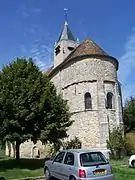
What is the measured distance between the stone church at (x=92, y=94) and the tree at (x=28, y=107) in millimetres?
8194

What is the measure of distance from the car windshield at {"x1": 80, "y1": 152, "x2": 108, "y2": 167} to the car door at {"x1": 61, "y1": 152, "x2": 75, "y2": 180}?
0.50 m

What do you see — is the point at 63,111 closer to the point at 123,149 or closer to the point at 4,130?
the point at 4,130

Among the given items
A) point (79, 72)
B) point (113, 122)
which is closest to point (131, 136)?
point (113, 122)

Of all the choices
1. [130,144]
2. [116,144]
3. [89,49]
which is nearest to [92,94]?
[89,49]

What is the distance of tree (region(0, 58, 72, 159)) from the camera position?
24.5 m

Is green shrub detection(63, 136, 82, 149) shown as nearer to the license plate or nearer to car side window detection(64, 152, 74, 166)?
→ car side window detection(64, 152, 74, 166)

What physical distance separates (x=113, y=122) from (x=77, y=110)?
4.38 metres

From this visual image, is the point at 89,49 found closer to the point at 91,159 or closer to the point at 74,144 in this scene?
the point at 74,144

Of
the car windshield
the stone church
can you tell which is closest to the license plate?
the car windshield

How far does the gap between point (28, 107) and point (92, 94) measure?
42.2 feet

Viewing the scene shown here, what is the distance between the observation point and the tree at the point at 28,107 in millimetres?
24514

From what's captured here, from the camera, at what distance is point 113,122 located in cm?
3684

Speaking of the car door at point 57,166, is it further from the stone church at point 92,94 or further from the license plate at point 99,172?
the stone church at point 92,94

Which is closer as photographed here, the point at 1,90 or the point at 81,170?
the point at 81,170
